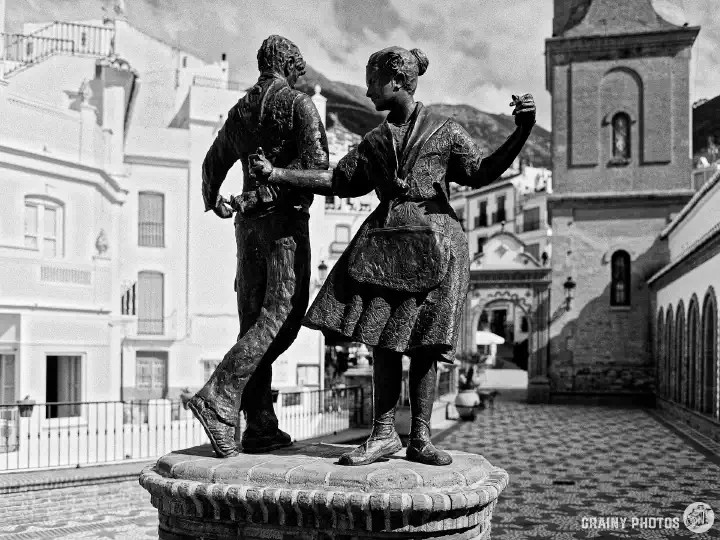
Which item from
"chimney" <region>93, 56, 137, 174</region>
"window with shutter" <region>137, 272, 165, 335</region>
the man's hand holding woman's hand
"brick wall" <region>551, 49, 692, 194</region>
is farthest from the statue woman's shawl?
"brick wall" <region>551, 49, 692, 194</region>

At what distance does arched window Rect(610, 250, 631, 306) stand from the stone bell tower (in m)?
0.03

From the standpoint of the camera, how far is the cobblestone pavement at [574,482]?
8992 millimetres

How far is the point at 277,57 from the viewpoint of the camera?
442cm

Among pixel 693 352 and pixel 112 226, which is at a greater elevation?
pixel 112 226

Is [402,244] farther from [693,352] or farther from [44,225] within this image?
[693,352]

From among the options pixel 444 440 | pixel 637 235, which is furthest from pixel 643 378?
pixel 444 440

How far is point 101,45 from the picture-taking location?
27.5 m

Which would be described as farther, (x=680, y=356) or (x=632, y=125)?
(x=632, y=125)

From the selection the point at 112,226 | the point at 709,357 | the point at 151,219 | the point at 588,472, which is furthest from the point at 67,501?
the point at 709,357

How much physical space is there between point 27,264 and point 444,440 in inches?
357

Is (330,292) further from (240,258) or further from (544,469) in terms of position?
(544,469)

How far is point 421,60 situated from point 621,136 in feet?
80.1

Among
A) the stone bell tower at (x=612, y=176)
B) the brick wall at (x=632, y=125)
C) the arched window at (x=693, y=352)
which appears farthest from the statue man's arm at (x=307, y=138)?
the brick wall at (x=632, y=125)

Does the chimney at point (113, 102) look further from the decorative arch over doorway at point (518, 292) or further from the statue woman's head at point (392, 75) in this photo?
the statue woman's head at point (392, 75)
